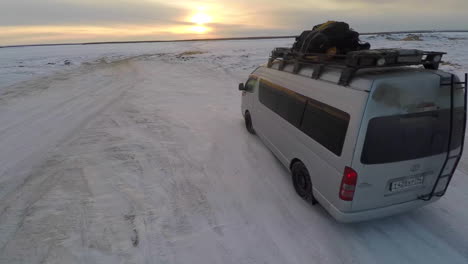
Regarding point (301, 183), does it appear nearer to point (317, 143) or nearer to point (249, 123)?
point (317, 143)

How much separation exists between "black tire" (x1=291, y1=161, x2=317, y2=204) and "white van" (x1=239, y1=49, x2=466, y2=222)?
0.22 meters

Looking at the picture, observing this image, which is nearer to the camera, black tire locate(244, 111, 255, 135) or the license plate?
the license plate

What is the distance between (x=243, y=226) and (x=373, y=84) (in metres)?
2.62

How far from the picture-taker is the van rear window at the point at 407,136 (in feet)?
9.56

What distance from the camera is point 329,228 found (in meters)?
3.76

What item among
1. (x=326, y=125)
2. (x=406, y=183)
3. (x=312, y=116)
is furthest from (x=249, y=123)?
(x=406, y=183)

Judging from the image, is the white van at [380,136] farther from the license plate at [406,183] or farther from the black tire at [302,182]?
the black tire at [302,182]

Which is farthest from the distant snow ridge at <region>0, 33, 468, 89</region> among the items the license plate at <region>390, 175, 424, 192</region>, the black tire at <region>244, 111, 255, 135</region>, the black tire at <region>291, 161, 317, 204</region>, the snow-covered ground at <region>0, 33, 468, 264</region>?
the black tire at <region>291, 161, 317, 204</region>

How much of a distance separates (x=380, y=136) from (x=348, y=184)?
692mm

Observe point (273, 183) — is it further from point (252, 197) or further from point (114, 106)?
point (114, 106)

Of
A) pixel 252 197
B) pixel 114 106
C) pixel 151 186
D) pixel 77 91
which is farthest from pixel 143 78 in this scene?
pixel 252 197

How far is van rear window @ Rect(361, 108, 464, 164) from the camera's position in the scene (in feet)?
9.56

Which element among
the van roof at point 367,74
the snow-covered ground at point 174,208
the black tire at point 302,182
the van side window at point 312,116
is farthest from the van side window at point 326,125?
the snow-covered ground at point 174,208

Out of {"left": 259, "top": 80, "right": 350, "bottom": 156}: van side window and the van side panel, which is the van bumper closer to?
the van side panel
